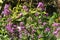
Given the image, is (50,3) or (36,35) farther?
(50,3)

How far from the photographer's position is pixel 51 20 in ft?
13.1

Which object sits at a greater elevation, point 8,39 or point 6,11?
point 6,11

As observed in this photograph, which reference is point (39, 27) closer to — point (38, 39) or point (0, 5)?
point (38, 39)

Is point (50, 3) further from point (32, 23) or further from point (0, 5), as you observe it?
point (32, 23)

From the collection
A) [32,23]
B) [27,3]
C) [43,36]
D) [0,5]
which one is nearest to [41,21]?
[32,23]

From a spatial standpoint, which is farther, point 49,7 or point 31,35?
point 49,7

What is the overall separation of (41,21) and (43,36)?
41 centimetres

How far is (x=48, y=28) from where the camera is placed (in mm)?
3537

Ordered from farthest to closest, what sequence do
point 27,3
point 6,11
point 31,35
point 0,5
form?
1. point 27,3
2. point 0,5
3. point 6,11
4. point 31,35

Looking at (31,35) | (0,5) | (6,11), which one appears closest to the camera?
(31,35)

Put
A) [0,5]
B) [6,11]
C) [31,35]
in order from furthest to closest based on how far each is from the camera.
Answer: [0,5] < [6,11] < [31,35]

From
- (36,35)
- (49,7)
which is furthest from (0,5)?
(36,35)

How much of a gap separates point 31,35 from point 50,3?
7.98 ft

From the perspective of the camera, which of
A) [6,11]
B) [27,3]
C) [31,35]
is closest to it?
[31,35]
